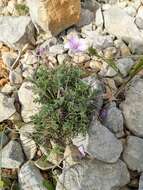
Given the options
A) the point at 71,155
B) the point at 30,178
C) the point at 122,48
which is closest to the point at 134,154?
the point at 71,155

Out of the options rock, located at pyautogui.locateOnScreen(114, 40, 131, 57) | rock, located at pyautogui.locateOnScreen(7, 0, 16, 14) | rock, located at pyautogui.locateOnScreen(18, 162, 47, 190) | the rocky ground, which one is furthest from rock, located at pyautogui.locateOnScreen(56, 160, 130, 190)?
rock, located at pyautogui.locateOnScreen(7, 0, 16, 14)

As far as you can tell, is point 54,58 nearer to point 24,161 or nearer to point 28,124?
point 28,124

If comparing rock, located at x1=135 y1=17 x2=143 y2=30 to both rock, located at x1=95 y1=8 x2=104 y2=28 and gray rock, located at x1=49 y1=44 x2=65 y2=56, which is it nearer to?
rock, located at x1=95 y1=8 x2=104 y2=28

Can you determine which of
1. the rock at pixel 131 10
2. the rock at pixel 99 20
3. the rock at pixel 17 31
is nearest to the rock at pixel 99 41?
the rock at pixel 99 20

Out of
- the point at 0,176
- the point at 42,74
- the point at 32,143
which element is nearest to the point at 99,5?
the point at 42,74

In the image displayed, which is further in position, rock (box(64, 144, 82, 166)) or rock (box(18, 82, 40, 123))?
rock (box(18, 82, 40, 123))

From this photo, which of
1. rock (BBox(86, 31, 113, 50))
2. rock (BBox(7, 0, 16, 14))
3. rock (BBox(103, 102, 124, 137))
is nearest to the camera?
rock (BBox(103, 102, 124, 137))

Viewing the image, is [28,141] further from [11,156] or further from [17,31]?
[17,31]
